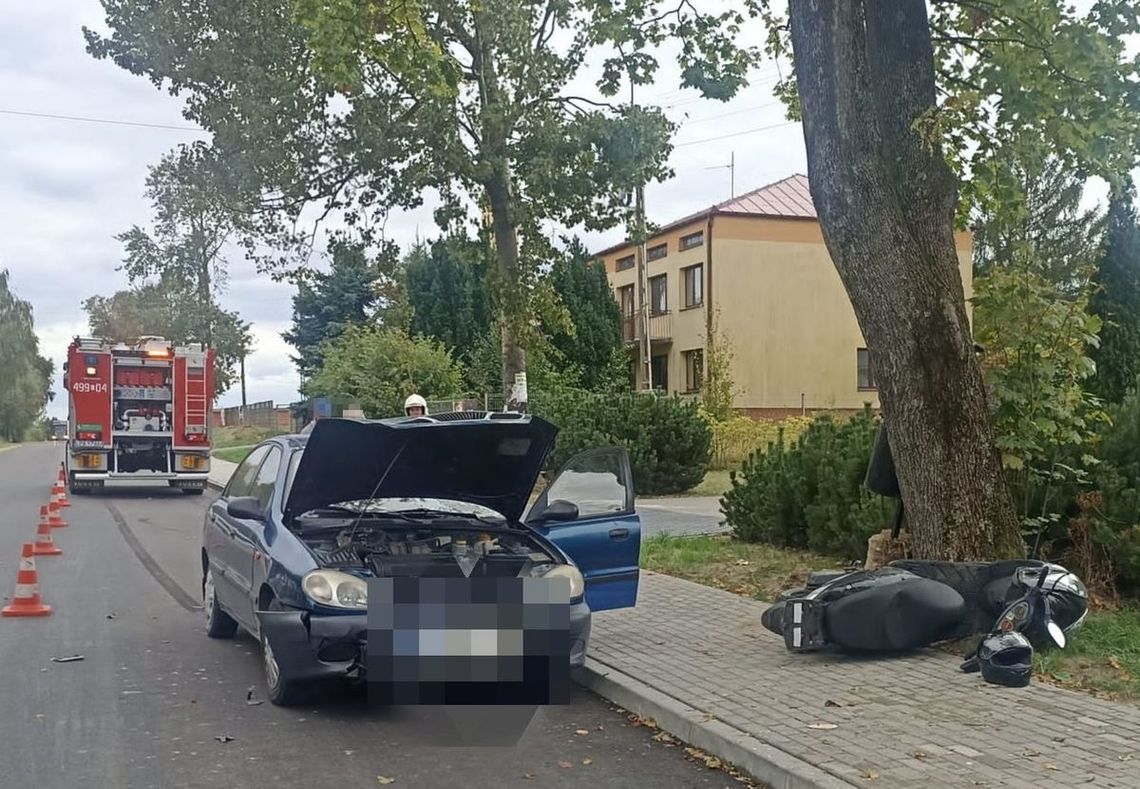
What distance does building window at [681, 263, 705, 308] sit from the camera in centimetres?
3731

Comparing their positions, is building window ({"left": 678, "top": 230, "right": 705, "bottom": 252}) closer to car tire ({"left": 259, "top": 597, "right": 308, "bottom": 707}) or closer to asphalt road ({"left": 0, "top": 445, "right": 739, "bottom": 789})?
asphalt road ({"left": 0, "top": 445, "right": 739, "bottom": 789})

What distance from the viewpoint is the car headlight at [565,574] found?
6.63 meters

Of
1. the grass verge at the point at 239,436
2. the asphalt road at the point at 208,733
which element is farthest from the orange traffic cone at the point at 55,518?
the grass verge at the point at 239,436

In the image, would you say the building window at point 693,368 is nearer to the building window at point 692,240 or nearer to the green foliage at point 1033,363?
the building window at point 692,240

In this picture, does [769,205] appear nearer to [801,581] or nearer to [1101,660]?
[801,581]

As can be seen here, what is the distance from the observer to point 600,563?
796 centimetres

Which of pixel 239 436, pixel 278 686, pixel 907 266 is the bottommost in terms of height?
pixel 278 686

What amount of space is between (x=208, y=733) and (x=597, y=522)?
9.67 feet

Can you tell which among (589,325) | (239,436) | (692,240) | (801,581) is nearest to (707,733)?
(801,581)

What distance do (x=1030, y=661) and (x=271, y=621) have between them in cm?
429

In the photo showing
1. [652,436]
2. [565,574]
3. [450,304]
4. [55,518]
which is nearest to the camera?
[565,574]

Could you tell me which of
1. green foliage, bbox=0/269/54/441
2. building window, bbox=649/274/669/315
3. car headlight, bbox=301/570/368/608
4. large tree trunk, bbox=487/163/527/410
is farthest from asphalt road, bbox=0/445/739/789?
green foliage, bbox=0/269/54/441

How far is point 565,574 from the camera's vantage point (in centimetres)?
673

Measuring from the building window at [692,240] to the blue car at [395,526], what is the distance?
96.7 ft
